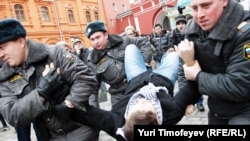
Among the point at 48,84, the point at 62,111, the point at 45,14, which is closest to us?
the point at 48,84

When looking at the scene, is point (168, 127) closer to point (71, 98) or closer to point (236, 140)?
point (236, 140)

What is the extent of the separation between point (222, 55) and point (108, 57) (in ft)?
6.46

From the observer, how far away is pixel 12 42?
7.47 ft

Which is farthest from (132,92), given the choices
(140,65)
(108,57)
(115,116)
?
(108,57)

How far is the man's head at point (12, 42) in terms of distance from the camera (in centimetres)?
222

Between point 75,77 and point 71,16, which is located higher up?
point 71,16

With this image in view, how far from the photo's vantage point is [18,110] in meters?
2.24

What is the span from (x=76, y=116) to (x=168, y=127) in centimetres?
94

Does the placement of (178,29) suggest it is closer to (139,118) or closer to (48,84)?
(139,118)

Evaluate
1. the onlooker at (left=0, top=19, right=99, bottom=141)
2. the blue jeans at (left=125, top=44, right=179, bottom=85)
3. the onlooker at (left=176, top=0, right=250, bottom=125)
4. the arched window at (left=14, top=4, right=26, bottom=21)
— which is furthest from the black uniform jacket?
the arched window at (left=14, top=4, right=26, bottom=21)

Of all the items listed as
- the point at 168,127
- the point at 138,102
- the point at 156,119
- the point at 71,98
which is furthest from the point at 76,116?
the point at 168,127

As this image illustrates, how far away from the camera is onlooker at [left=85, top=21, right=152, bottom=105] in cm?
382

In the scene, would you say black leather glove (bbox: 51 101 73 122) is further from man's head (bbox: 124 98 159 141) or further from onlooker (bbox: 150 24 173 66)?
onlooker (bbox: 150 24 173 66)

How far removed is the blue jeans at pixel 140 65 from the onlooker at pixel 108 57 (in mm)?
291
